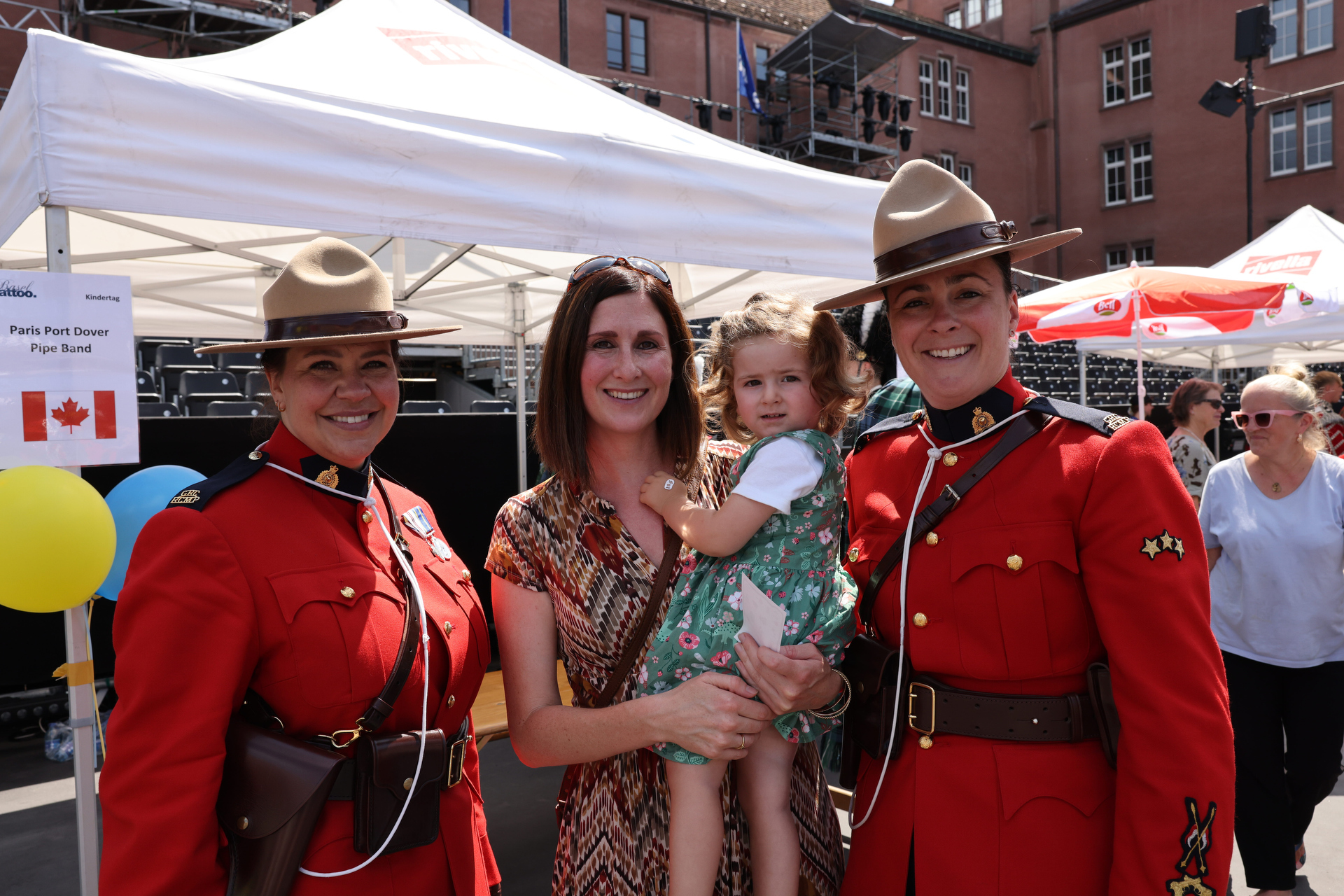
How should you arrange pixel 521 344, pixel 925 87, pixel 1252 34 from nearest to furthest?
pixel 521 344 < pixel 1252 34 < pixel 925 87

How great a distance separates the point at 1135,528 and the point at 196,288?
589 centimetres

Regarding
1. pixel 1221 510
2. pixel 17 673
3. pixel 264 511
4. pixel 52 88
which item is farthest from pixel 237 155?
pixel 17 673

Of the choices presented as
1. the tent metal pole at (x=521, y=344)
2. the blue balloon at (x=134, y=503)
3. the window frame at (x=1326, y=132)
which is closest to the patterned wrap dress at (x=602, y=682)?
the blue balloon at (x=134, y=503)

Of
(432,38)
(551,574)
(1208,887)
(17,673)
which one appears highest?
(432,38)

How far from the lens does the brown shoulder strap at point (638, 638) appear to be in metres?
1.78

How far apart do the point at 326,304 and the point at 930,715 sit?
1375mm

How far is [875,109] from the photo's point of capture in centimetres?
2706

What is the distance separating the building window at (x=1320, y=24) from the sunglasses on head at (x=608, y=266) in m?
31.2

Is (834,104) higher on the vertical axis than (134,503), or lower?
higher

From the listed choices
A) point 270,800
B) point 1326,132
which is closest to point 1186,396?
point 270,800

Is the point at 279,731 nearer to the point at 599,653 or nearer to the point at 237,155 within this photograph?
the point at 599,653

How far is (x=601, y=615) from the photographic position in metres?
1.78

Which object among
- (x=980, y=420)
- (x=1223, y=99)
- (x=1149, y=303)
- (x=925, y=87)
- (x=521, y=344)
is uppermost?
(x=925, y=87)

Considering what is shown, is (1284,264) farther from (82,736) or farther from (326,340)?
(82,736)
